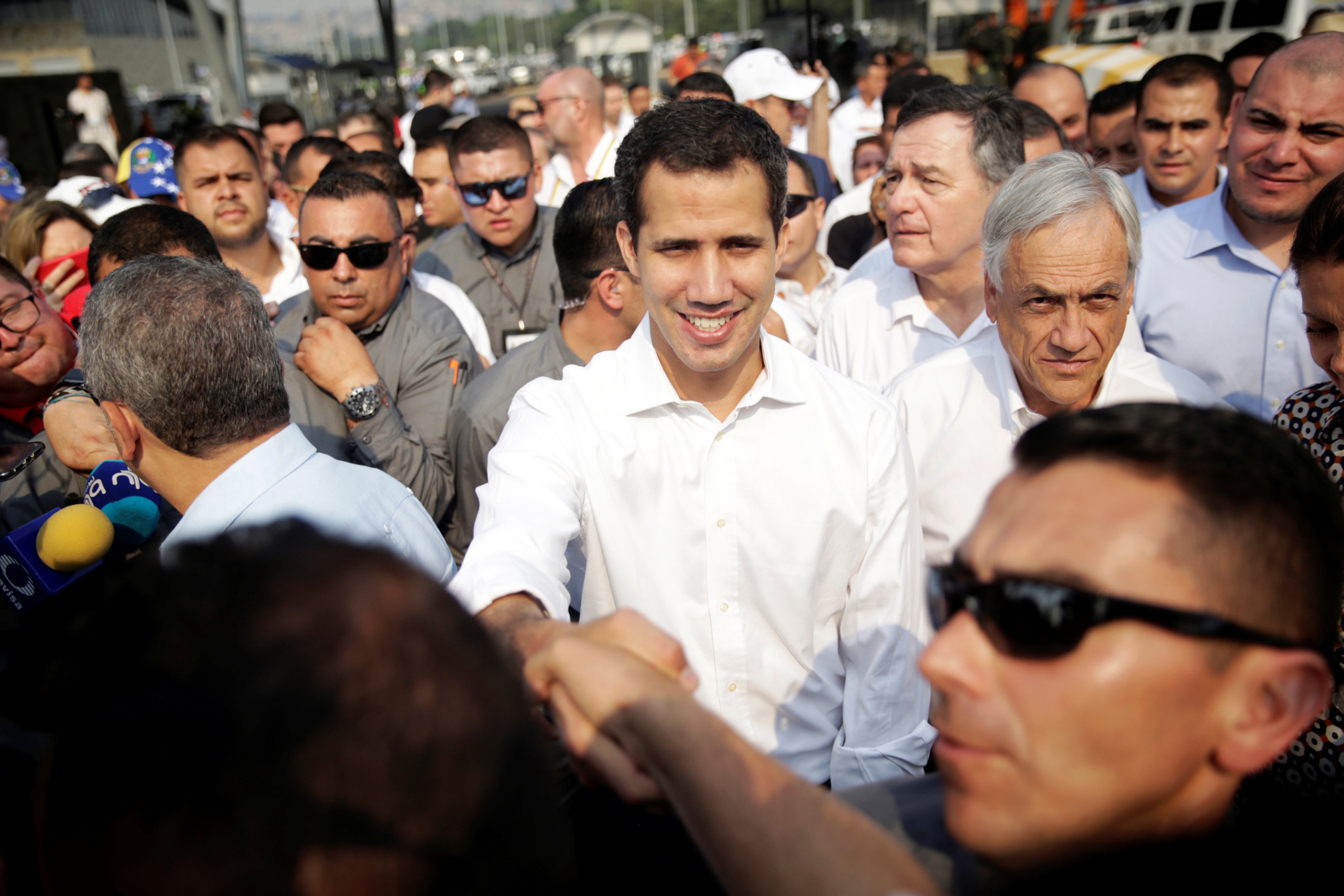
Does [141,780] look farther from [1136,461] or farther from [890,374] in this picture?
[890,374]

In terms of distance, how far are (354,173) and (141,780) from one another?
3.83 meters

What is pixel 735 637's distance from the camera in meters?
2.23

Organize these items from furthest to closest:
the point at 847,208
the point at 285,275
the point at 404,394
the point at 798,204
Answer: the point at 847,208 → the point at 285,275 → the point at 798,204 → the point at 404,394

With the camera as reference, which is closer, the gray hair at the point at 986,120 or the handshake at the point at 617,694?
the handshake at the point at 617,694

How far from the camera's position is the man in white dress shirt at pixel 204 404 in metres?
2.15

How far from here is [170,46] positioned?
45344 mm

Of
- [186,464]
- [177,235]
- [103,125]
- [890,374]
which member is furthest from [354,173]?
[103,125]

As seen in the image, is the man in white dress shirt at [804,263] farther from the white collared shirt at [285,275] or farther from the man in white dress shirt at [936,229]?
the white collared shirt at [285,275]

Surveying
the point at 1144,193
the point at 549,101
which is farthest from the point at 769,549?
the point at 549,101

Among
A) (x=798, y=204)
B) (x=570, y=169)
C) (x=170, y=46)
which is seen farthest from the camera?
(x=170, y=46)

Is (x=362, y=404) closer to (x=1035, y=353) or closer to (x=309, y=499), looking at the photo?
(x=309, y=499)

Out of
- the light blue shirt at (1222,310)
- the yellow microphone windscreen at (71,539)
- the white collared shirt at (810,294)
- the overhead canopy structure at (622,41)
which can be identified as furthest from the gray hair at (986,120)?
the overhead canopy structure at (622,41)

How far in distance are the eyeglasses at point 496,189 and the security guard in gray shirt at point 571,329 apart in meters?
1.77

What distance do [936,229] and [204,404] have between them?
2801mm
